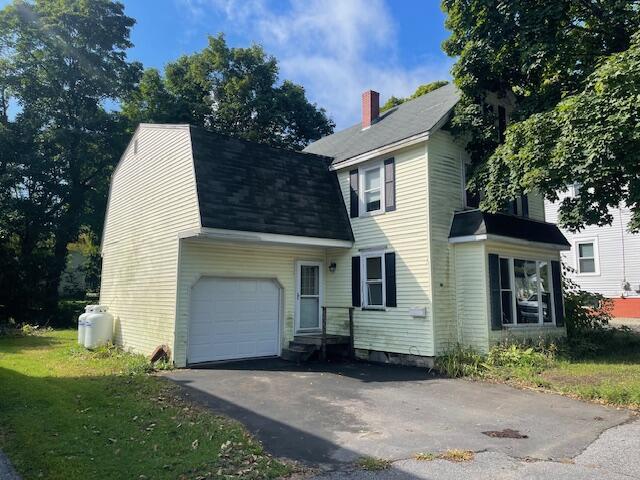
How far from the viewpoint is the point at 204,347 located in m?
11.8

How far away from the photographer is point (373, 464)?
4.98 metres

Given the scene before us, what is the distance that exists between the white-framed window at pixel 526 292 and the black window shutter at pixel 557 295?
16 centimetres

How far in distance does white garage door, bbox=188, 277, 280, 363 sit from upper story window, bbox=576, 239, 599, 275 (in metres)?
17.4

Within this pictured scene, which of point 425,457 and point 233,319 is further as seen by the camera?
point 233,319

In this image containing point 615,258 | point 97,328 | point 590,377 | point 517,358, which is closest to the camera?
point 590,377

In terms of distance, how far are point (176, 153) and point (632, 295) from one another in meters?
20.9

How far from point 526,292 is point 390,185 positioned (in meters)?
4.82

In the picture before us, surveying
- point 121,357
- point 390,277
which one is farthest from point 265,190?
point 121,357

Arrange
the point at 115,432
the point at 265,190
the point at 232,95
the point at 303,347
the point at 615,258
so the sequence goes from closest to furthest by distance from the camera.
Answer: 1. the point at 115,432
2. the point at 303,347
3. the point at 265,190
4. the point at 615,258
5. the point at 232,95

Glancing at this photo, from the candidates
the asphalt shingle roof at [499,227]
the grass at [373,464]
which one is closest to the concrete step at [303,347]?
the asphalt shingle roof at [499,227]

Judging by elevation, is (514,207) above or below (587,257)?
above

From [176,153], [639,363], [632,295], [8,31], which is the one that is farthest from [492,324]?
[8,31]

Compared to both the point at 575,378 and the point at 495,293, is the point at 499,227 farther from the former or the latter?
the point at 575,378

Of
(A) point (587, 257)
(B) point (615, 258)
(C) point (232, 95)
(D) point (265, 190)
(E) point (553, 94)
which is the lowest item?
(B) point (615, 258)
